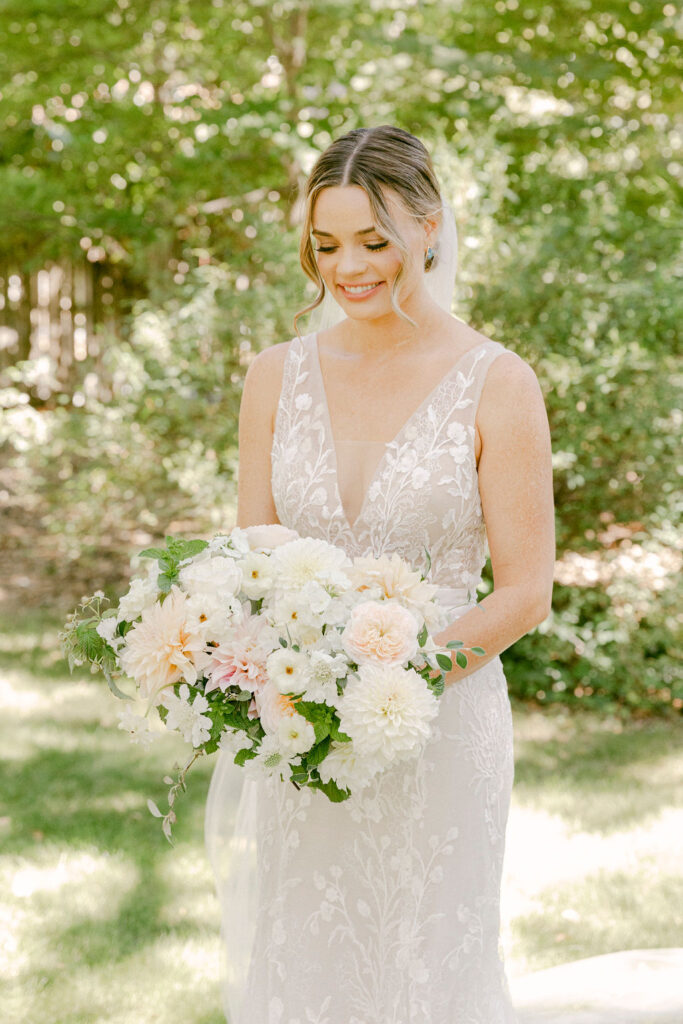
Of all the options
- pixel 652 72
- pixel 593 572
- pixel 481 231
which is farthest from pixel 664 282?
pixel 652 72

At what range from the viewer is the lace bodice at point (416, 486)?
95.3 inches

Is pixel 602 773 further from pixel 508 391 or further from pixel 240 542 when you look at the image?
pixel 240 542

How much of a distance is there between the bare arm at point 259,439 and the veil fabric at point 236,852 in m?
0.47

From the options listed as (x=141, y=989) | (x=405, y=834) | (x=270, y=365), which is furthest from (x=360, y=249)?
(x=141, y=989)

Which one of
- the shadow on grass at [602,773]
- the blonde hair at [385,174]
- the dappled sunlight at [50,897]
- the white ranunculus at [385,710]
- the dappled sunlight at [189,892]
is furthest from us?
the shadow on grass at [602,773]

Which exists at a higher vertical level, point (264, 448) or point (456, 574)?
point (264, 448)

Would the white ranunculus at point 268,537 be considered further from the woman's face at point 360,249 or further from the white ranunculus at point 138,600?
the woman's face at point 360,249

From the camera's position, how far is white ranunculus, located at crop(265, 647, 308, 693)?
186cm

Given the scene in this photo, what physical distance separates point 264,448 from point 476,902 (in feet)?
3.83

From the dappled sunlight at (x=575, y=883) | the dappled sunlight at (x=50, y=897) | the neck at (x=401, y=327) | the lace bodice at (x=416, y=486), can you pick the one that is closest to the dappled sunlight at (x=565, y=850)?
the dappled sunlight at (x=575, y=883)

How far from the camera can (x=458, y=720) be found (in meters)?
2.49

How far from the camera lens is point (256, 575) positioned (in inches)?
79.3

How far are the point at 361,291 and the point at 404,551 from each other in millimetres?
585

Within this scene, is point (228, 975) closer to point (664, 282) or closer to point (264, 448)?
point (264, 448)
